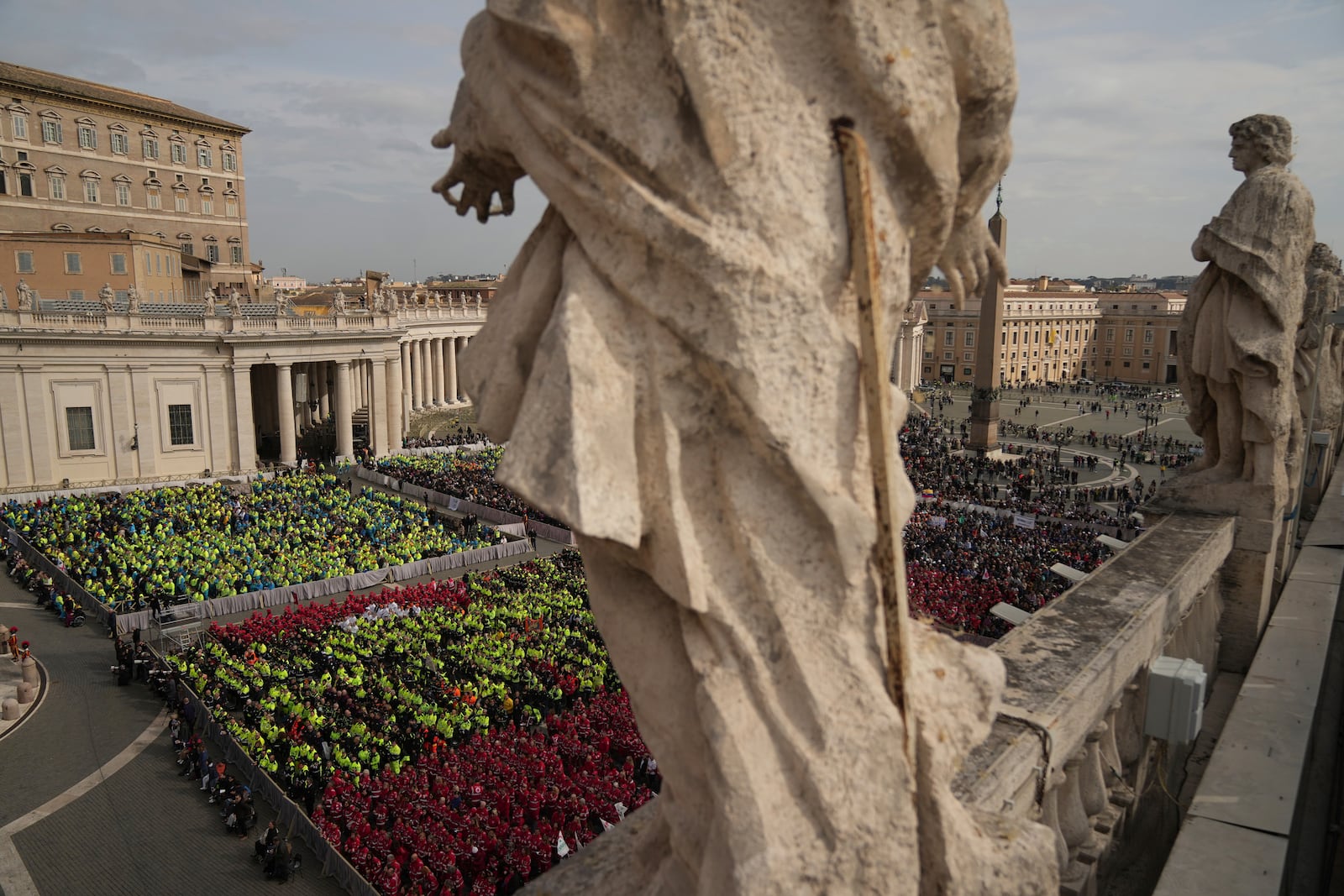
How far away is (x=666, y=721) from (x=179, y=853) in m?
11.9

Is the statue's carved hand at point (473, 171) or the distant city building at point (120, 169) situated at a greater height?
the distant city building at point (120, 169)

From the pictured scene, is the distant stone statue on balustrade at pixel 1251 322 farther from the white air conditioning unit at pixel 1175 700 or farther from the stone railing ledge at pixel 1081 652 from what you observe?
the white air conditioning unit at pixel 1175 700

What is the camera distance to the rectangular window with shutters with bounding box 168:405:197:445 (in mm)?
36031

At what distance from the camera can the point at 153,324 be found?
116 feet

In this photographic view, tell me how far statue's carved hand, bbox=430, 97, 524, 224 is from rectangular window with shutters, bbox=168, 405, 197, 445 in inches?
1506

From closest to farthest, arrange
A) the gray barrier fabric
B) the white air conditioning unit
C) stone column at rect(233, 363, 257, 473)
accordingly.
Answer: the white air conditioning unit < the gray barrier fabric < stone column at rect(233, 363, 257, 473)

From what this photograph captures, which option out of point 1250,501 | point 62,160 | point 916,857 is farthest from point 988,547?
point 62,160

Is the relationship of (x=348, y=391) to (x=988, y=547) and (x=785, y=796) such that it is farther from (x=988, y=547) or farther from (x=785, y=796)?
(x=785, y=796)

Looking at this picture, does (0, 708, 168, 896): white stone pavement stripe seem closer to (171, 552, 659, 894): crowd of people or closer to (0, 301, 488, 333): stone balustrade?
(171, 552, 659, 894): crowd of people

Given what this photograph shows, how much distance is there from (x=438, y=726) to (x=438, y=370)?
142 feet

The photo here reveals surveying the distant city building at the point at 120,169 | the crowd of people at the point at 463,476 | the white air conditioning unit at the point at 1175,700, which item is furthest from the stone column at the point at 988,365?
the distant city building at the point at 120,169

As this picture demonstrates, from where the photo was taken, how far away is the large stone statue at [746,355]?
2.25 meters

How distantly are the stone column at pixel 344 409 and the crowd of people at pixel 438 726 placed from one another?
2252 cm

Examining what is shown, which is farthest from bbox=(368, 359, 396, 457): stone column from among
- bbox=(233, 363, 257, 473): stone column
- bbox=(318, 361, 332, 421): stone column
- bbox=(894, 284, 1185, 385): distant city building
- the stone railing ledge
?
bbox=(894, 284, 1185, 385): distant city building
